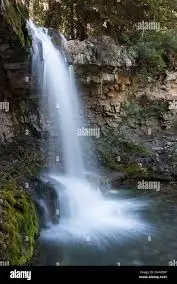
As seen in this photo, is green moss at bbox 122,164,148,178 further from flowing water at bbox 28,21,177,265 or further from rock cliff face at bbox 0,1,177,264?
flowing water at bbox 28,21,177,265

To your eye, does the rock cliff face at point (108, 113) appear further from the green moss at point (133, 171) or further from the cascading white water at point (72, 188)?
the cascading white water at point (72, 188)

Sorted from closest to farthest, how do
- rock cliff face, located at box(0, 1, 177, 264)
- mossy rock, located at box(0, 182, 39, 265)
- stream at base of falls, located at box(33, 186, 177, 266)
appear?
mossy rock, located at box(0, 182, 39, 265) < stream at base of falls, located at box(33, 186, 177, 266) < rock cliff face, located at box(0, 1, 177, 264)

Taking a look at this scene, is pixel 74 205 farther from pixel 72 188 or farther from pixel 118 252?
pixel 118 252

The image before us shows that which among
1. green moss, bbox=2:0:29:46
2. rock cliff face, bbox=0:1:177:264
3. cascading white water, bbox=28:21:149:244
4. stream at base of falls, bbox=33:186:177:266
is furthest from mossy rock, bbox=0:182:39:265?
green moss, bbox=2:0:29:46

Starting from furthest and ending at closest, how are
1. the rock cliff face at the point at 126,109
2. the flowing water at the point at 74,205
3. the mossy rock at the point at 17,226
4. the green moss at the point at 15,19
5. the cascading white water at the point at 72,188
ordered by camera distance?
the rock cliff face at the point at 126,109 → the cascading white water at the point at 72,188 → the green moss at the point at 15,19 → the flowing water at the point at 74,205 → the mossy rock at the point at 17,226

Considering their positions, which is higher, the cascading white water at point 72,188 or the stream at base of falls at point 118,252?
the cascading white water at point 72,188

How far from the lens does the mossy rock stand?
4.26 meters

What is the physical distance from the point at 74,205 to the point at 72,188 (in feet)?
2.31

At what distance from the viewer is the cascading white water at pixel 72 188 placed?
6073 mm

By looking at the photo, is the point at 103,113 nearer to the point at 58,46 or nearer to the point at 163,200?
the point at 58,46

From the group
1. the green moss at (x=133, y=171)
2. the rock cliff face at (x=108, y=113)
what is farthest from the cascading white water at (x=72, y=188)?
the green moss at (x=133, y=171)

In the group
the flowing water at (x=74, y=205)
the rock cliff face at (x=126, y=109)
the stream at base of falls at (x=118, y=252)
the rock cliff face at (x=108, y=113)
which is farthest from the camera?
the rock cliff face at (x=126, y=109)

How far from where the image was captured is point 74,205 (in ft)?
22.6

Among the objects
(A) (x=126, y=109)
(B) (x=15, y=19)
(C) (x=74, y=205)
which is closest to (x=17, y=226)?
(C) (x=74, y=205)
